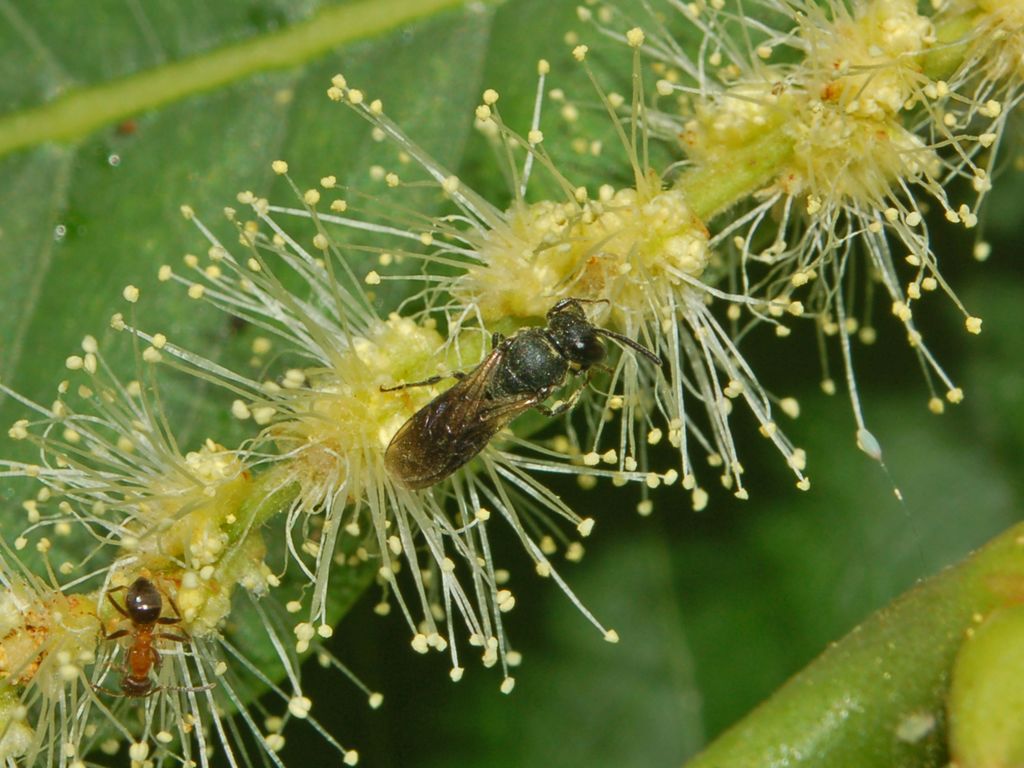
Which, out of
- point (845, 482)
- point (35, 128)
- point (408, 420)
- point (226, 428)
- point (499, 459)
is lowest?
point (845, 482)

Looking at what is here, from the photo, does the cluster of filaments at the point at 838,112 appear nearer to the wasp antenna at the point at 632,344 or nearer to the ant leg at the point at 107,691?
the wasp antenna at the point at 632,344

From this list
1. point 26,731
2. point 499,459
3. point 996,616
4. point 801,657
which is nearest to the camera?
point 996,616

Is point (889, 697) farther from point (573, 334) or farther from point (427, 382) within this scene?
point (427, 382)

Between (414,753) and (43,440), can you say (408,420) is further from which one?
(414,753)

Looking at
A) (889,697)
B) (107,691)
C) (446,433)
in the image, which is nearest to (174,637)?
(107,691)

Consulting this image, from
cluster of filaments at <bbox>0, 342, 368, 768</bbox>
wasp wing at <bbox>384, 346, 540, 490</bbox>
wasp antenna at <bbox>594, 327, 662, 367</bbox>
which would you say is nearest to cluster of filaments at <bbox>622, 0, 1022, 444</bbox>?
wasp antenna at <bbox>594, 327, 662, 367</bbox>

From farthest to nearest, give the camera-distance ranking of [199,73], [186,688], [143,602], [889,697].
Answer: [199,73], [186,688], [143,602], [889,697]

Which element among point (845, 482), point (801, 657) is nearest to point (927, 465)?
point (845, 482)

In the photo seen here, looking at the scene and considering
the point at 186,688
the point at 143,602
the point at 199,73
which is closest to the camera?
the point at 143,602
